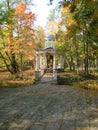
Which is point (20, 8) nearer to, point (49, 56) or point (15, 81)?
point (15, 81)

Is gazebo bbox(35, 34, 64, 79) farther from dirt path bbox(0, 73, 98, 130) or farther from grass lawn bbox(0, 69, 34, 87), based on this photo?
dirt path bbox(0, 73, 98, 130)

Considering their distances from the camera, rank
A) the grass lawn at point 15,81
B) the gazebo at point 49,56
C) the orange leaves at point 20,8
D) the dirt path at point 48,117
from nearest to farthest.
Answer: the dirt path at point 48,117
the grass lawn at point 15,81
the orange leaves at point 20,8
the gazebo at point 49,56

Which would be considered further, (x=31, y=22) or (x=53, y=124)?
(x=31, y=22)

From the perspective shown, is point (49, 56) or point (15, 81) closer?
point (15, 81)

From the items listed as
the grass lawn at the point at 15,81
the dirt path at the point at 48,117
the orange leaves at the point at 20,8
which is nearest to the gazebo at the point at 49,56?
the grass lawn at the point at 15,81

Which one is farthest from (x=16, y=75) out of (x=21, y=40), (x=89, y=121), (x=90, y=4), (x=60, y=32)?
(x=89, y=121)

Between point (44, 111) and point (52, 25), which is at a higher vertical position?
point (52, 25)

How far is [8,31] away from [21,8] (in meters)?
3.07

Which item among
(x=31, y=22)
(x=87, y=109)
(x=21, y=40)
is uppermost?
(x=31, y=22)

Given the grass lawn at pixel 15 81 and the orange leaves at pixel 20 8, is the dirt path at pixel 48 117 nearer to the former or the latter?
the grass lawn at pixel 15 81

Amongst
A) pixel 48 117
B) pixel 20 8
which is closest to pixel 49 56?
pixel 20 8

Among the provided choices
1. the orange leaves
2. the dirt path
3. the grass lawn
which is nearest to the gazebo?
the grass lawn

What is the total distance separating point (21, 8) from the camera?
2877 cm

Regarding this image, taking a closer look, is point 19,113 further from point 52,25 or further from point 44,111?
point 52,25
